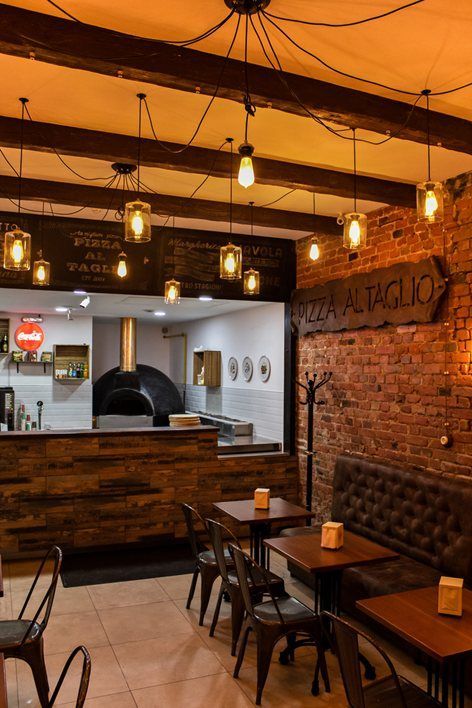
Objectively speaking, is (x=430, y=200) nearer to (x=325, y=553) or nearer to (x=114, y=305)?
(x=325, y=553)

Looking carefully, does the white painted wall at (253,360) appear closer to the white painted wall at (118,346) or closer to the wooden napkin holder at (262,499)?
the white painted wall at (118,346)

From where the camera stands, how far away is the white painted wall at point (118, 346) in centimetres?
1174

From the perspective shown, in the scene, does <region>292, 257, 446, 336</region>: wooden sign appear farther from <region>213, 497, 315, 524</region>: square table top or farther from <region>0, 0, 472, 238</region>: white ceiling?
<region>213, 497, 315, 524</region>: square table top

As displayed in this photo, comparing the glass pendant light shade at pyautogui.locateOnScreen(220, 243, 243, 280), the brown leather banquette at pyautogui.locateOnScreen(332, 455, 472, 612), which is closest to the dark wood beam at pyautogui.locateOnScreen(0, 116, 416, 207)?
the glass pendant light shade at pyautogui.locateOnScreen(220, 243, 243, 280)

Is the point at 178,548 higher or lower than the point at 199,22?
lower

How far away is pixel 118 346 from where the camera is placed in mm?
11930

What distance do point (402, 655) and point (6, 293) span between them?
18.9 ft

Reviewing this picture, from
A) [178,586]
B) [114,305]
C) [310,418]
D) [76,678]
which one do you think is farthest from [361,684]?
[114,305]

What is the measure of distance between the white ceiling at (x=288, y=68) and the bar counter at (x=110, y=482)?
2.77m

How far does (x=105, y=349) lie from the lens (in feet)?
38.8

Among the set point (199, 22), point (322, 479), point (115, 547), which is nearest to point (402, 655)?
point (322, 479)

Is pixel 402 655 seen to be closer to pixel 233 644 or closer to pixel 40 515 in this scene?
pixel 233 644

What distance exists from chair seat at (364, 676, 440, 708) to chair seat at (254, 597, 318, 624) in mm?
739

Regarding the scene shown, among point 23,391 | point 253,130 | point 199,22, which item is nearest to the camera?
point 199,22
